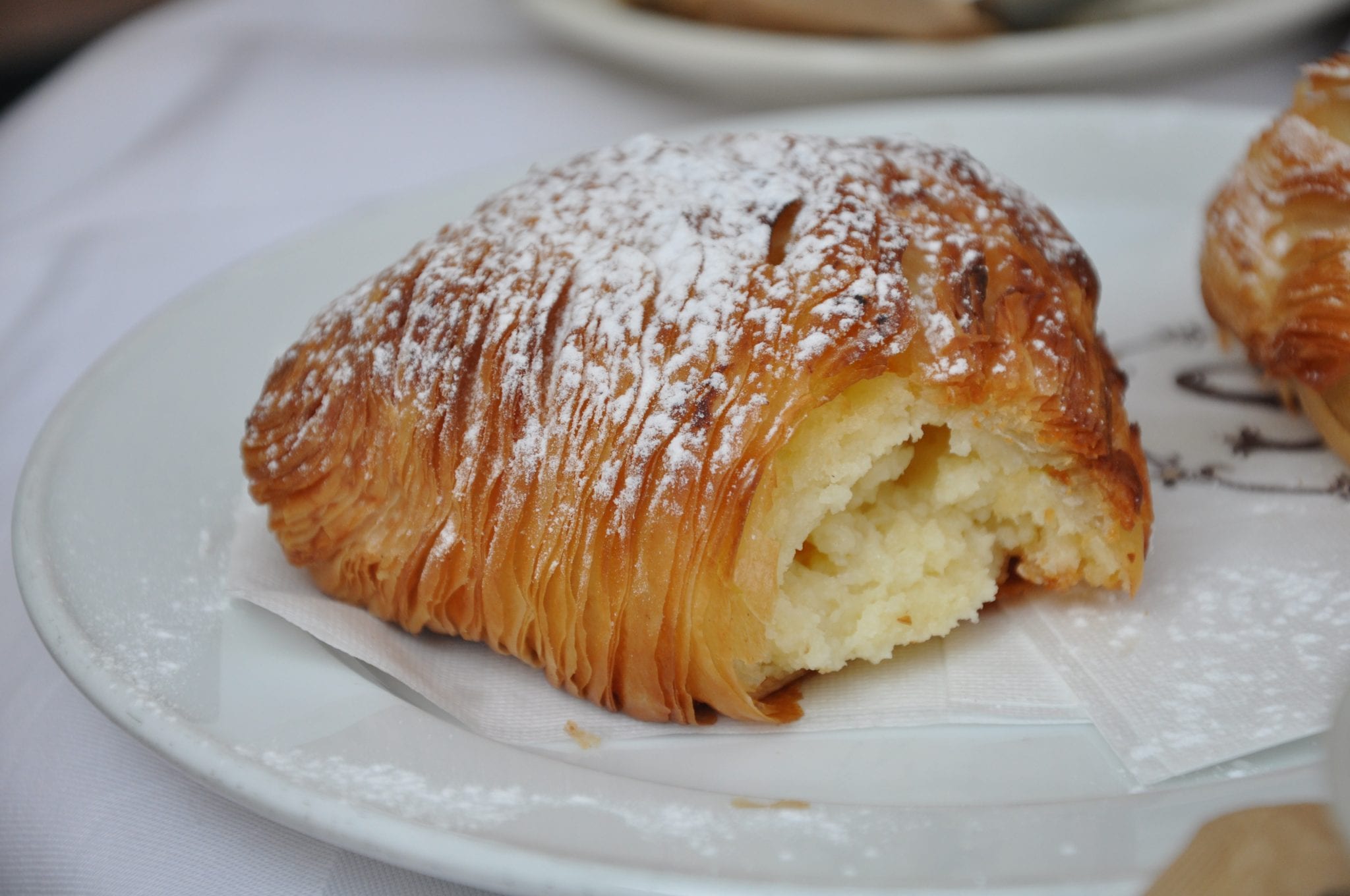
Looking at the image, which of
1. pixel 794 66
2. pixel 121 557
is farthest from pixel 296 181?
pixel 121 557

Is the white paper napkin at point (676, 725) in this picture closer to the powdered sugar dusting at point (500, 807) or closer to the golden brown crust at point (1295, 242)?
the powdered sugar dusting at point (500, 807)

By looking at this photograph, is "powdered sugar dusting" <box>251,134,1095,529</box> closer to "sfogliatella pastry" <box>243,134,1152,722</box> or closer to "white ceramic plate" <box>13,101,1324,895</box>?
"sfogliatella pastry" <box>243,134,1152,722</box>

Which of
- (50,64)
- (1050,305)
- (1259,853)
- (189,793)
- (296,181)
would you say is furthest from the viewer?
(50,64)

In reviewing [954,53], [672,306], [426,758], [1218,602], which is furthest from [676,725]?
[954,53]

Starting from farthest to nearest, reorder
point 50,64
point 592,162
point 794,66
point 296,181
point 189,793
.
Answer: point 50,64, point 296,181, point 794,66, point 592,162, point 189,793

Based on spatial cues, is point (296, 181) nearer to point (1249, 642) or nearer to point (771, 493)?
point (771, 493)

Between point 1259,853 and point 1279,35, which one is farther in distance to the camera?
point 1279,35

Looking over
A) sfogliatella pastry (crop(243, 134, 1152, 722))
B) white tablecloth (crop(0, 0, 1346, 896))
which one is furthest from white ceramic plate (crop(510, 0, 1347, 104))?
sfogliatella pastry (crop(243, 134, 1152, 722))

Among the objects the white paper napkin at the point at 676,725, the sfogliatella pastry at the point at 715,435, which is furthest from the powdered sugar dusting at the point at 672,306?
the white paper napkin at the point at 676,725
